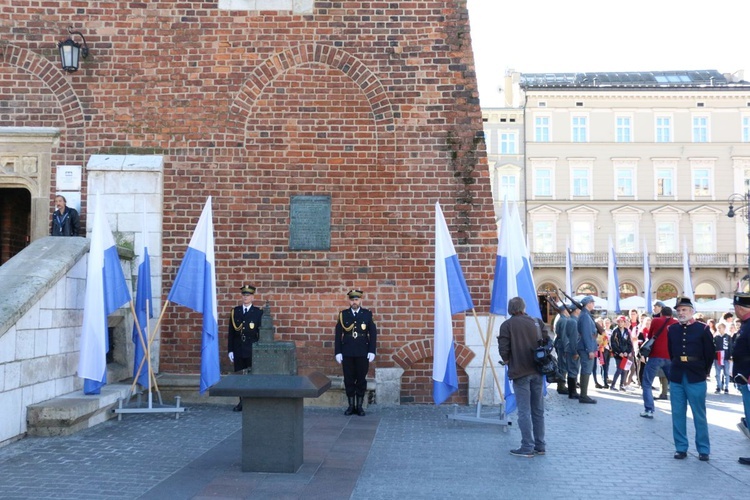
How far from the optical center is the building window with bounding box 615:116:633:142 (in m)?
49.8

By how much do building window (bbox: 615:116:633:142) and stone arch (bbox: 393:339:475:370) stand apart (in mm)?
42492

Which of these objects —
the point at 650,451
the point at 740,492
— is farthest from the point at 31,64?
the point at 740,492

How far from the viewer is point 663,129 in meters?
49.8

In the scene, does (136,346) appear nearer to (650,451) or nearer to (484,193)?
(484,193)

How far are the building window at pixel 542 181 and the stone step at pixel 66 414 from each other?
43723 mm

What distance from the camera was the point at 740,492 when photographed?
6.42m

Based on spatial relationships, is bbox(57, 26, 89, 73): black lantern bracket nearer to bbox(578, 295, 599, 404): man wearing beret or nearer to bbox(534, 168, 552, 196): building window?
bbox(578, 295, 599, 404): man wearing beret

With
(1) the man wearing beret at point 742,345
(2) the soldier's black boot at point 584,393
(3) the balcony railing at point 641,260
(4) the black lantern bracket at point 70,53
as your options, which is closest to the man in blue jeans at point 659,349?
(2) the soldier's black boot at point 584,393

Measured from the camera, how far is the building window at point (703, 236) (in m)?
49.1

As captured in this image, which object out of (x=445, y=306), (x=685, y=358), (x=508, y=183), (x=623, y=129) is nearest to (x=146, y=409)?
(x=445, y=306)

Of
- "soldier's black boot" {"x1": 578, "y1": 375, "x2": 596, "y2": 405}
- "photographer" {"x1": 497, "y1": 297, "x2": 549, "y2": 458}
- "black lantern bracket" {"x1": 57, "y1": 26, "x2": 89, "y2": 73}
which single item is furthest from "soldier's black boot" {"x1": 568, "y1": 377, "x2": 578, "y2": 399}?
"black lantern bracket" {"x1": 57, "y1": 26, "x2": 89, "y2": 73}

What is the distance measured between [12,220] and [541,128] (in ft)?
137

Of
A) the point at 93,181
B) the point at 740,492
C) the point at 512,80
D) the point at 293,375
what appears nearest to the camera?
the point at 740,492

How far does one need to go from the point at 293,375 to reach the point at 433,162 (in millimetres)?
5066
